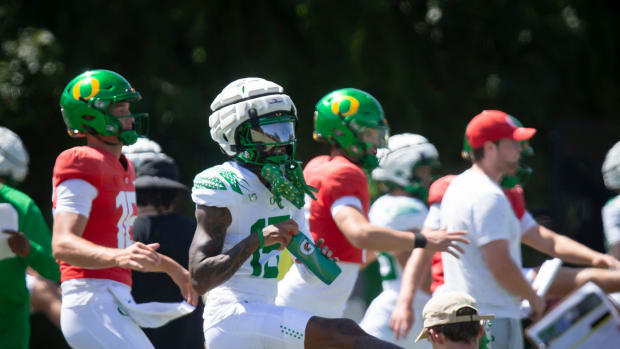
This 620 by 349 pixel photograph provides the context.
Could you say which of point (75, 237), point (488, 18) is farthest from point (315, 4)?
point (75, 237)

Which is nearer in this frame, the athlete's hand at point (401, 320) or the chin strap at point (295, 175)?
the chin strap at point (295, 175)

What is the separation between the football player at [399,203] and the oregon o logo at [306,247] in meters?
2.30

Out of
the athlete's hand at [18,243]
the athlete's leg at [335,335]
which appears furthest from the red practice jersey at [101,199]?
the athlete's leg at [335,335]

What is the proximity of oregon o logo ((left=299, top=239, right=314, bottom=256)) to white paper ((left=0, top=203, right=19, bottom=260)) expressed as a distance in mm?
2059

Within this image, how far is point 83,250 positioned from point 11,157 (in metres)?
1.68

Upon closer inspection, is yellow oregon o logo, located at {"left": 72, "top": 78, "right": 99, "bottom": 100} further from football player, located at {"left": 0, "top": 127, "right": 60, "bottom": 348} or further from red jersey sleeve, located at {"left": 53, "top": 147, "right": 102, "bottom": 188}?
football player, located at {"left": 0, "top": 127, "right": 60, "bottom": 348}

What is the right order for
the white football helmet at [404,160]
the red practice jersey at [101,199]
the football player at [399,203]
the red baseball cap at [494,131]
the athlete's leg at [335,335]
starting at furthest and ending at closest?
the white football helmet at [404,160]
the football player at [399,203]
the red baseball cap at [494,131]
the red practice jersey at [101,199]
the athlete's leg at [335,335]

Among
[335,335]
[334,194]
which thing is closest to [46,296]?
[334,194]

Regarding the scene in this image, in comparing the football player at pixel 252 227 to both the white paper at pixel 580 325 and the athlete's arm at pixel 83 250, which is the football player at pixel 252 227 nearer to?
the athlete's arm at pixel 83 250

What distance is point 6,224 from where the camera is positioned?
232 inches

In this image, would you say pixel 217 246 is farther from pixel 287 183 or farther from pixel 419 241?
pixel 419 241

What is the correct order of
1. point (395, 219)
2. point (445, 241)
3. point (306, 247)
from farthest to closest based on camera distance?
1. point (395, 219)
2. point (445, 241)
3. point (306, 247)

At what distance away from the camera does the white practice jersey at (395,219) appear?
7.14 metres

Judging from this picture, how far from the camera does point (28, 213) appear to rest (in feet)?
20.1
